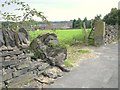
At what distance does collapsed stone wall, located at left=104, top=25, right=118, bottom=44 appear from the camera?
18411mm

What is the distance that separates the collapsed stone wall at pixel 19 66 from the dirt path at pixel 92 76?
0.45 m

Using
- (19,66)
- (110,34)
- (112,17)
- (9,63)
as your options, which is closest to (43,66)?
(19,66)

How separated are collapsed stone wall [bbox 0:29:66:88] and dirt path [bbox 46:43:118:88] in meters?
0.45

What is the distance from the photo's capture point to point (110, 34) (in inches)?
757

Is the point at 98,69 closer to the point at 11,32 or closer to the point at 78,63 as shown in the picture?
the point at 78,63

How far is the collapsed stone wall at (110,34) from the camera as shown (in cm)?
1841

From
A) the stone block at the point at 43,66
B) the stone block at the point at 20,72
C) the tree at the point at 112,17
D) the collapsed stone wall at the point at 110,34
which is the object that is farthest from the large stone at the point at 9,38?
the tree at the point at 112,17

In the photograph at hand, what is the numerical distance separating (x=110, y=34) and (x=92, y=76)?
37.2 ft

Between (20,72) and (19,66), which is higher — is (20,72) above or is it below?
below

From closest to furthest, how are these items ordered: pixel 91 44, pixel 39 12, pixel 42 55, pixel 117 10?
pixel 42 55
pixel 39 12
pixel 91 44
pixel 117 10

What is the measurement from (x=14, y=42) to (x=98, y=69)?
3.46 meters

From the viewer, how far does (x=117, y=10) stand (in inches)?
1009

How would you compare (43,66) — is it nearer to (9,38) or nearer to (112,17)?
(9,38)

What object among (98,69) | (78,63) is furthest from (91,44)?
(98,69)
